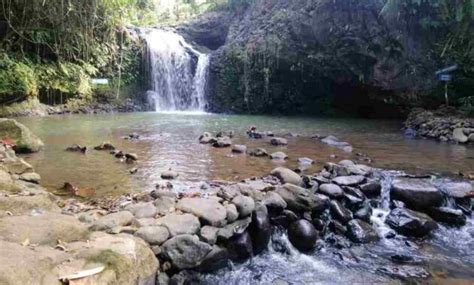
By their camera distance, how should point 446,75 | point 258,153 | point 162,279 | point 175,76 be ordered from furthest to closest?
point 175,76 → point 446,75 → point 258,153 → point 162,279

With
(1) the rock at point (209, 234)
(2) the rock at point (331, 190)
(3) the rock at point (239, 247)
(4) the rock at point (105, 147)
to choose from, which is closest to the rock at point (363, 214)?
(2) the rock at point (331, 190)

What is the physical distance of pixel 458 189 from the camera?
5.08 meters

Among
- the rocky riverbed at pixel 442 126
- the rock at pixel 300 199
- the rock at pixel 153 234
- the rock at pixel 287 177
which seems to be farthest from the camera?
the rocky riverbed at pixel 442 126

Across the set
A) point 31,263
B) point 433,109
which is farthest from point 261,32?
point 31,263

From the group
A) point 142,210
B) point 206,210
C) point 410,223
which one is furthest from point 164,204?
point 410,223

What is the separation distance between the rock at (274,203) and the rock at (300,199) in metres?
0.11

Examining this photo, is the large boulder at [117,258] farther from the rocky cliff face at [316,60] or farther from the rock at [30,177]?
the rocky cliff face at [316,60]

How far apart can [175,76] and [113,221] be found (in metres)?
13.8

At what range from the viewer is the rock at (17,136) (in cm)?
640

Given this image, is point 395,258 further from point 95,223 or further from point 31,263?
point 31,263

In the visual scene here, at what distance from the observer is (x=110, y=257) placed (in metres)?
2.65

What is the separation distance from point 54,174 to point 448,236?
4.54m

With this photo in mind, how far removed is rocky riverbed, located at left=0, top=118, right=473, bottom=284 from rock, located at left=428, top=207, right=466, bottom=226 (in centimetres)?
1

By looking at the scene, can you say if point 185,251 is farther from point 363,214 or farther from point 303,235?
point 363,214
